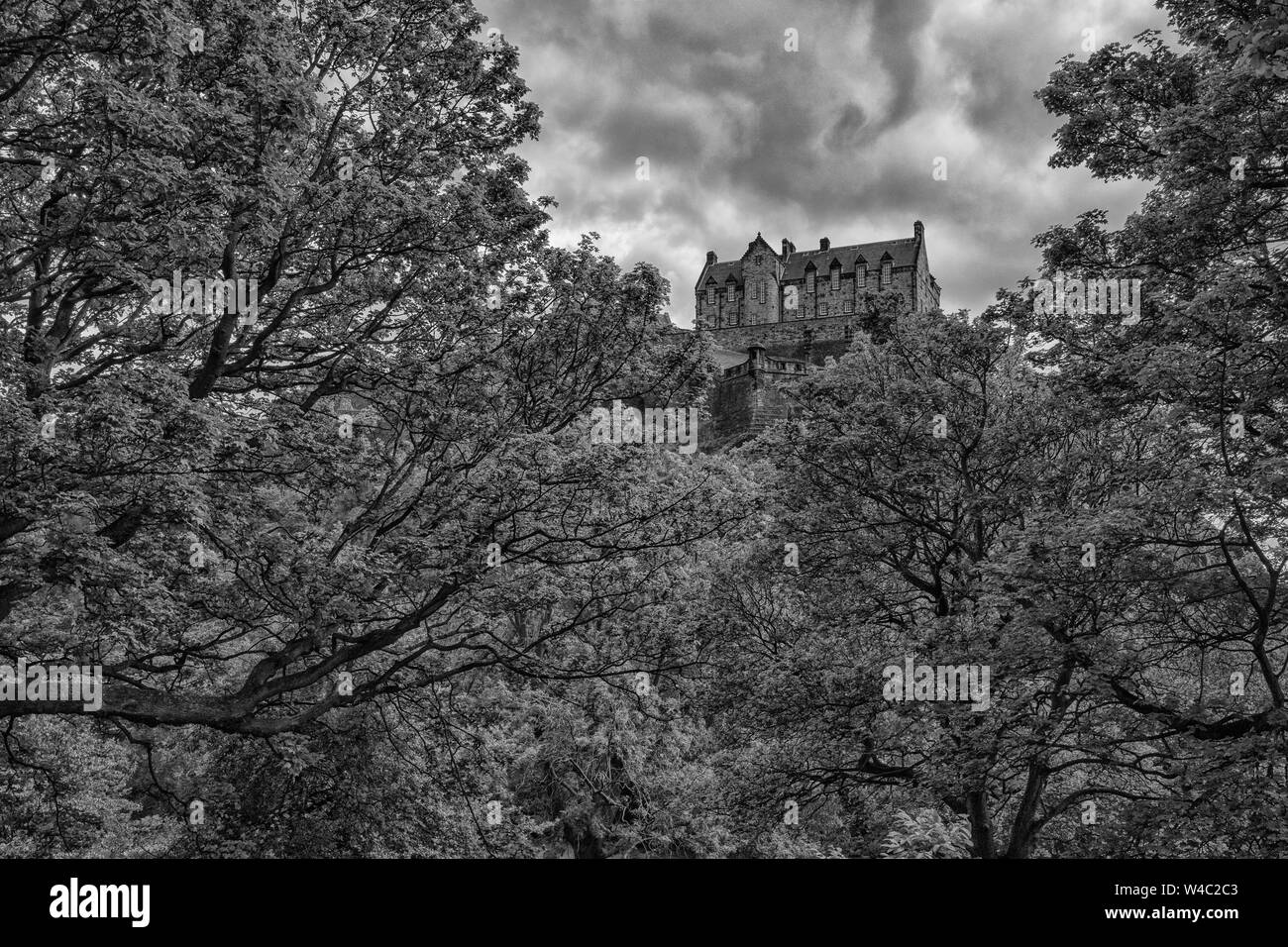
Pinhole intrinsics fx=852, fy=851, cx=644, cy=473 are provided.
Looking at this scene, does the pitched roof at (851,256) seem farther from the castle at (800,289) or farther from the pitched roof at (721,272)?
the pitched roof at (721,272)

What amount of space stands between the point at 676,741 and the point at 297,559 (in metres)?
14.4

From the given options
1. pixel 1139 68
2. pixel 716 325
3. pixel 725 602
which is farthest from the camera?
pixel 716 325

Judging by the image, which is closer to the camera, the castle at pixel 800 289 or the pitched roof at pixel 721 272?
the castle at pixel 800 289

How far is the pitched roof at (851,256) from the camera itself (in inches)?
3457

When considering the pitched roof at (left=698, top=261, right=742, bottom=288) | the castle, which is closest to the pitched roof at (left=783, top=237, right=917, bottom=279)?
the castle

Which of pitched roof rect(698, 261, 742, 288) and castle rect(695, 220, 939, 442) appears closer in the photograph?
castle rect(695, 220, 939, 442)

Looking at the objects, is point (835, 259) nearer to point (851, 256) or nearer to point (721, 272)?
point (851, 256)

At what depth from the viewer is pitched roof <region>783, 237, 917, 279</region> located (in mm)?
87812

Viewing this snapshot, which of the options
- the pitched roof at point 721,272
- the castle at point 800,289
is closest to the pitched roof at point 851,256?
the castle at point 800,289

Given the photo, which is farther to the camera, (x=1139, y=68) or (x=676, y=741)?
(x=676, y=741)

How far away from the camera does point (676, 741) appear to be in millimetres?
21188

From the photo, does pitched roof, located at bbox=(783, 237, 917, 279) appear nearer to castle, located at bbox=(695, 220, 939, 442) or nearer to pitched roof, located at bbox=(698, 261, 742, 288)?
castle, located at bbox=(695, 220, 939, 442)

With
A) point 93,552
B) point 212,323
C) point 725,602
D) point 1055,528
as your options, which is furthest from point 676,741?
point 93,552
